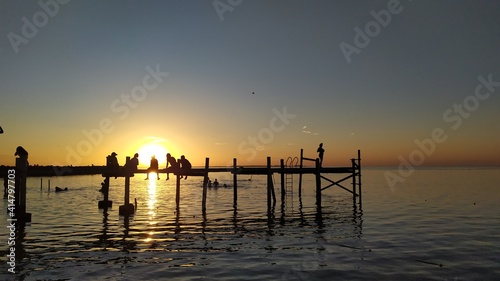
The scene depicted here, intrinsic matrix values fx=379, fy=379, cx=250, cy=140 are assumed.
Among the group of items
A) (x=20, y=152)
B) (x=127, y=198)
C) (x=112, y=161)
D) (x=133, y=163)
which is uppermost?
(x=20, y=152)

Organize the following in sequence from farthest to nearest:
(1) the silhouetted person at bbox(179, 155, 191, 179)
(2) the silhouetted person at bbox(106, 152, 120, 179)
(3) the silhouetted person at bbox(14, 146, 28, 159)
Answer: (1) the silhouetted person at bbox(179, 155, 191, 179), (2) the silhouetted person at bbox(106, 152, 120, 179), (3) the silhouetted person at bbox(14, 146, 28, 159)

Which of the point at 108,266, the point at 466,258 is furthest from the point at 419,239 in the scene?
the point at 108,266

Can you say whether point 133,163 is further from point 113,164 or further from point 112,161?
point 112,161

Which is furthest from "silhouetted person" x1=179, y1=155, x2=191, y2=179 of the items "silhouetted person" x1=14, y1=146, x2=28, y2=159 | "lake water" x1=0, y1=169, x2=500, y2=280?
"silhouetted person" x1=14, y1=146, x2=28, y2=159

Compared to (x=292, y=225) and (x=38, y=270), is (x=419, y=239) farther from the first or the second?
(x=38, y=270)

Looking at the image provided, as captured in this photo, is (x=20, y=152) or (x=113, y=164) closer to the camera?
(x=20, y=152)

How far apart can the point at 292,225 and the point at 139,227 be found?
918 centimetres

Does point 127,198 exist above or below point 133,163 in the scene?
below

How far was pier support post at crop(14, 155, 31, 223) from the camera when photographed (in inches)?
816

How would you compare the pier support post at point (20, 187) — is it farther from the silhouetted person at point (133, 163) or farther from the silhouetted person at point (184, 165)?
the silhouetted person at point (184, 165)

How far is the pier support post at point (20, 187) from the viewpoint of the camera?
20.7 m

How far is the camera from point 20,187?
21312 millimetres

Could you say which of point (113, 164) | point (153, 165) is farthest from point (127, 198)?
point (153, 165)

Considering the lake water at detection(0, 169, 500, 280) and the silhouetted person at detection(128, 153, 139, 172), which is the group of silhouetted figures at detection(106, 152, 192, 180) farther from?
the lake water at detection(0, 169, 500, 280)
